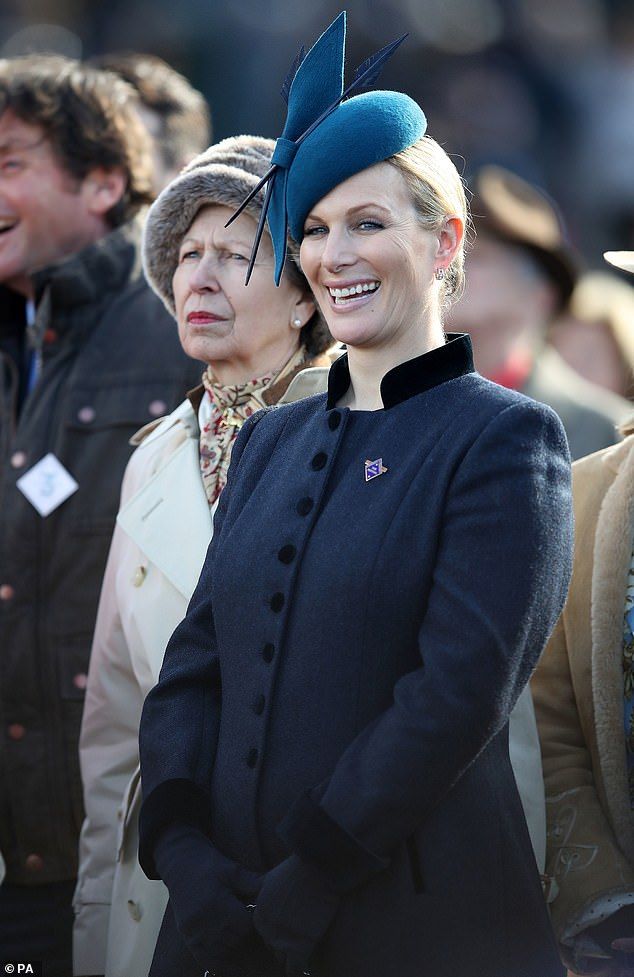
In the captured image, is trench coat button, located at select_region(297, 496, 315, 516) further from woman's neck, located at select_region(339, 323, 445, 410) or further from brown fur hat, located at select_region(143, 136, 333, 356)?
brown fur hat, located at select_region(143, 136, 333, 356)

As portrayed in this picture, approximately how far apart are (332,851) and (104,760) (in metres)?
1.35

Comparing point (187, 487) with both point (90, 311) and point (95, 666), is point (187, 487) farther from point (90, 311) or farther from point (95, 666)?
point (90, 311)

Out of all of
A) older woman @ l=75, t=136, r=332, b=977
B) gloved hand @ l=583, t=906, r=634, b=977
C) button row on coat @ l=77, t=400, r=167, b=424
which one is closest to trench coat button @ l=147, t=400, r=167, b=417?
button row on coat @ l=77, t=400, r=167, b=424

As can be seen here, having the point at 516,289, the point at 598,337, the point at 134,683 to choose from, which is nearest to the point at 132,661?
the point at 134,683

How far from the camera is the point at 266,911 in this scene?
6.46ft

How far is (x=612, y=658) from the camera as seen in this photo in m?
2.55

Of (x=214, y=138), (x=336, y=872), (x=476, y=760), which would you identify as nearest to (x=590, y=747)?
(x=476, y=760)

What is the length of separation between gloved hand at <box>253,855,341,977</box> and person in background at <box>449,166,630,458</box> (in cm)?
286

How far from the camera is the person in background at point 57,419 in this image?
144 inches

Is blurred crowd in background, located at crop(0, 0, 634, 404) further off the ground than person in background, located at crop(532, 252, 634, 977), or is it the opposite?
blurred crowd in background, located at crop(0, 0, 634, 404)

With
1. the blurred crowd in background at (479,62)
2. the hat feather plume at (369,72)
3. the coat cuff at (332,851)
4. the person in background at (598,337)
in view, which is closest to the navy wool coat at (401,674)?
the coat cuff at (332,851)

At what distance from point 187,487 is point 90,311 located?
45.6 inches

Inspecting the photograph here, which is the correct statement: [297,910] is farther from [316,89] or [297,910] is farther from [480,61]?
[480,61]

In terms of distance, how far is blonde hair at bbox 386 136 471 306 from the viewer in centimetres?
217
